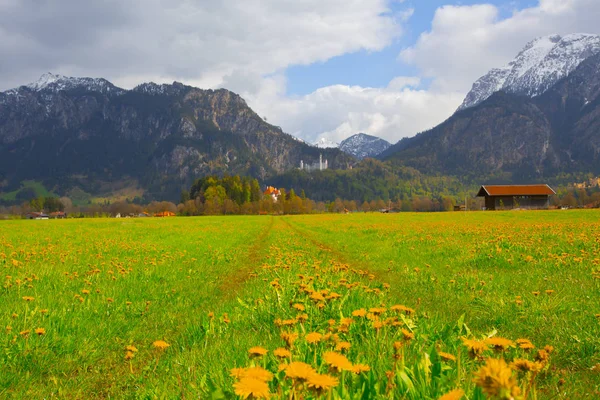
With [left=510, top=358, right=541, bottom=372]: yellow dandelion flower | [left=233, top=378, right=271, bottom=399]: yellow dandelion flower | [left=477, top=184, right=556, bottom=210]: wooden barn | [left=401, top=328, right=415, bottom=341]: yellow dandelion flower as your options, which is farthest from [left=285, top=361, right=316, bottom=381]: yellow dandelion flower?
Answer: [left=477, top=184, right=556, bottom=210]: wooden barn

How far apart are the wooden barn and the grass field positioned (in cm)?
10330

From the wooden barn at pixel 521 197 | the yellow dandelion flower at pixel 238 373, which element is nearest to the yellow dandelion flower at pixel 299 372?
the yellow dandelion flower at pixel 238 373

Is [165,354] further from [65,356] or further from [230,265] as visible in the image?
[230,265]

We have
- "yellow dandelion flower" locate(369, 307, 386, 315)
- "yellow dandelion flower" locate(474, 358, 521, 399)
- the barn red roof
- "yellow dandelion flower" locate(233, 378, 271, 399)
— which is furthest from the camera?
the barn red roof

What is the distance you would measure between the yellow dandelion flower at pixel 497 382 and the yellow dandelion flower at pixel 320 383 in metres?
0.70

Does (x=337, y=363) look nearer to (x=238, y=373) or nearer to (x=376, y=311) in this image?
(x=238, y=373)

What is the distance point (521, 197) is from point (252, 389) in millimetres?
120809

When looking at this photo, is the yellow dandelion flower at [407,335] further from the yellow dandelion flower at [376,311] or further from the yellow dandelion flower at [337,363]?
the yellow dandelion flower at [337,363]

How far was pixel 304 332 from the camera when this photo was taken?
4.41 m

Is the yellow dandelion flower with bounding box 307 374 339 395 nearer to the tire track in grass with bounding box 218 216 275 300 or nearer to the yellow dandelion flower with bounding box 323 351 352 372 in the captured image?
the yellow dandelion flower with bounding box 323 351 352 372

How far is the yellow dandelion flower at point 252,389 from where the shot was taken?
1762 millimetres

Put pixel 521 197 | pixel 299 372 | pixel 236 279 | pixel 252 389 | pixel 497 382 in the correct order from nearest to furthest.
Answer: pixel 497 382
pixel 252 389
pixel 299 372
pixel 236 279
pixel 521 197

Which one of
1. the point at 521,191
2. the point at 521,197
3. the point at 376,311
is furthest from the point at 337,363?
the point at 521,197

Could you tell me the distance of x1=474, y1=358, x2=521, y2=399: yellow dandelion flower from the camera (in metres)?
1.24
